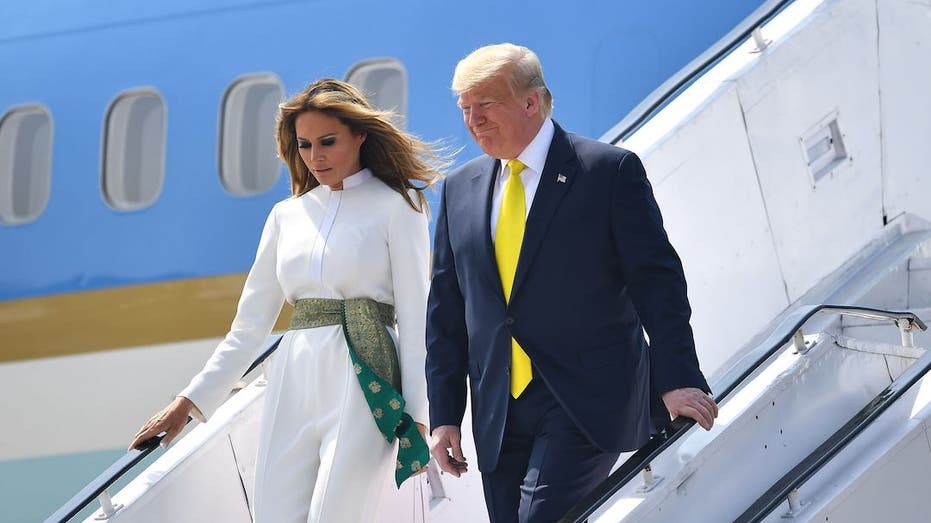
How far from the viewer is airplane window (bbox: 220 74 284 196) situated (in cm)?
705

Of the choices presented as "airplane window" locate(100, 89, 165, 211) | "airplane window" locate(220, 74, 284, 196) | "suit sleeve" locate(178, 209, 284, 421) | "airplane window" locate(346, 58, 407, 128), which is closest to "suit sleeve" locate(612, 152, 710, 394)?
"suit sleeve" locate(178, 209, 284, 421)

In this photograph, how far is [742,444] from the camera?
3.41 m

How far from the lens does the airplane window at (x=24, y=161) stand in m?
7.65

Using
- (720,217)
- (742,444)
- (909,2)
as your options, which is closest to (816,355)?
(742,444)

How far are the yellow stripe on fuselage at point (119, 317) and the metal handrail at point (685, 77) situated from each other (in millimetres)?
2129

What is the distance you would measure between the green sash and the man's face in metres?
0.65

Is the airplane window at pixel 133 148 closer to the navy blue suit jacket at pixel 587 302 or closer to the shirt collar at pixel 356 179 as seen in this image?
the shirt collar at pixel 356 179

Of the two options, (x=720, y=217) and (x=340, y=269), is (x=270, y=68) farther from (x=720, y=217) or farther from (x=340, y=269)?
(x=340, y=269)

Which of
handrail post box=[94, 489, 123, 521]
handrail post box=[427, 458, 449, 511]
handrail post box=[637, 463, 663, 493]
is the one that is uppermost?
handrail post box=[637, 463, 663, 493]

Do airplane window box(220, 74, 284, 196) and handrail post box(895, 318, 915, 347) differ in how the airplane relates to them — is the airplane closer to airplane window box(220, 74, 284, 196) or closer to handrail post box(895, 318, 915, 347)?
airplane window box(220, 74, 284, 196)

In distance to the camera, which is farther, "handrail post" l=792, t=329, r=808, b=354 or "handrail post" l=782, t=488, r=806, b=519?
"handrail post" l=792, t=329, r=808, b=354

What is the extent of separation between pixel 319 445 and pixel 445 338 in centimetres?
46

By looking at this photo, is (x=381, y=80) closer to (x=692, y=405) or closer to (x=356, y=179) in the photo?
(x=356, y=179)

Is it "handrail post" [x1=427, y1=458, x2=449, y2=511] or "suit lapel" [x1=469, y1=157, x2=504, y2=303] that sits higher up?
"suit lapel" [x1=469, y1=157, x2=504, y2=303]
